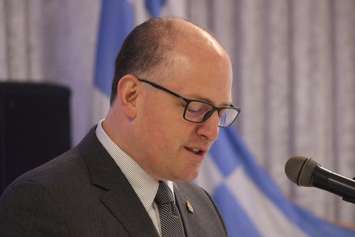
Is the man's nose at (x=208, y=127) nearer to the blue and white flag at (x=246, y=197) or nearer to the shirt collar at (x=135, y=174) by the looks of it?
the shirt collar at (x=135, y=174)

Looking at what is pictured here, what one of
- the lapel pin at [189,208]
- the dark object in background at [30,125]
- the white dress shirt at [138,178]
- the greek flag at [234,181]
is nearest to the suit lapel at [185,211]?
the lapel pin at [189,208]

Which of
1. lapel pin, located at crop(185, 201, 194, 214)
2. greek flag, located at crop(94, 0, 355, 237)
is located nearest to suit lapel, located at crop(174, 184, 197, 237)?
lapel pin, located at crop(185, 201, 194, 214)

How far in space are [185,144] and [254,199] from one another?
1770mm

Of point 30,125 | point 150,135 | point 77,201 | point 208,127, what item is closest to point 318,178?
point 208,127

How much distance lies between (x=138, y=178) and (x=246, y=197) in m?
1.70

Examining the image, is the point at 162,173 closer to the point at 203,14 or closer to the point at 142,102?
the point at 142,102

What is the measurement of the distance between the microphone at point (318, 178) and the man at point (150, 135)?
228 mm

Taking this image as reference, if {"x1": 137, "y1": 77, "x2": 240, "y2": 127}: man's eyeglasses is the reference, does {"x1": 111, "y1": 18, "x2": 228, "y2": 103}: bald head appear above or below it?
above

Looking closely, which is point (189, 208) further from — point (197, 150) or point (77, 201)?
point (77, 201)

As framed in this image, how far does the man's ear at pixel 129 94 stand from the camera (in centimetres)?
139

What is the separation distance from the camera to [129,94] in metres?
1.39

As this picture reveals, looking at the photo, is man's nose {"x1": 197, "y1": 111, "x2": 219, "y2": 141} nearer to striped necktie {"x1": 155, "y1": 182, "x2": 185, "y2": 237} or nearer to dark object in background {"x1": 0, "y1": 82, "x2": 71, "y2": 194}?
striped necktie {"x1": 155, "y1": 182, "x2": 185, "y2": 237}

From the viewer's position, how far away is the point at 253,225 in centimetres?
302

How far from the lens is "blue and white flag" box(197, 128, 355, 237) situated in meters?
2.92
